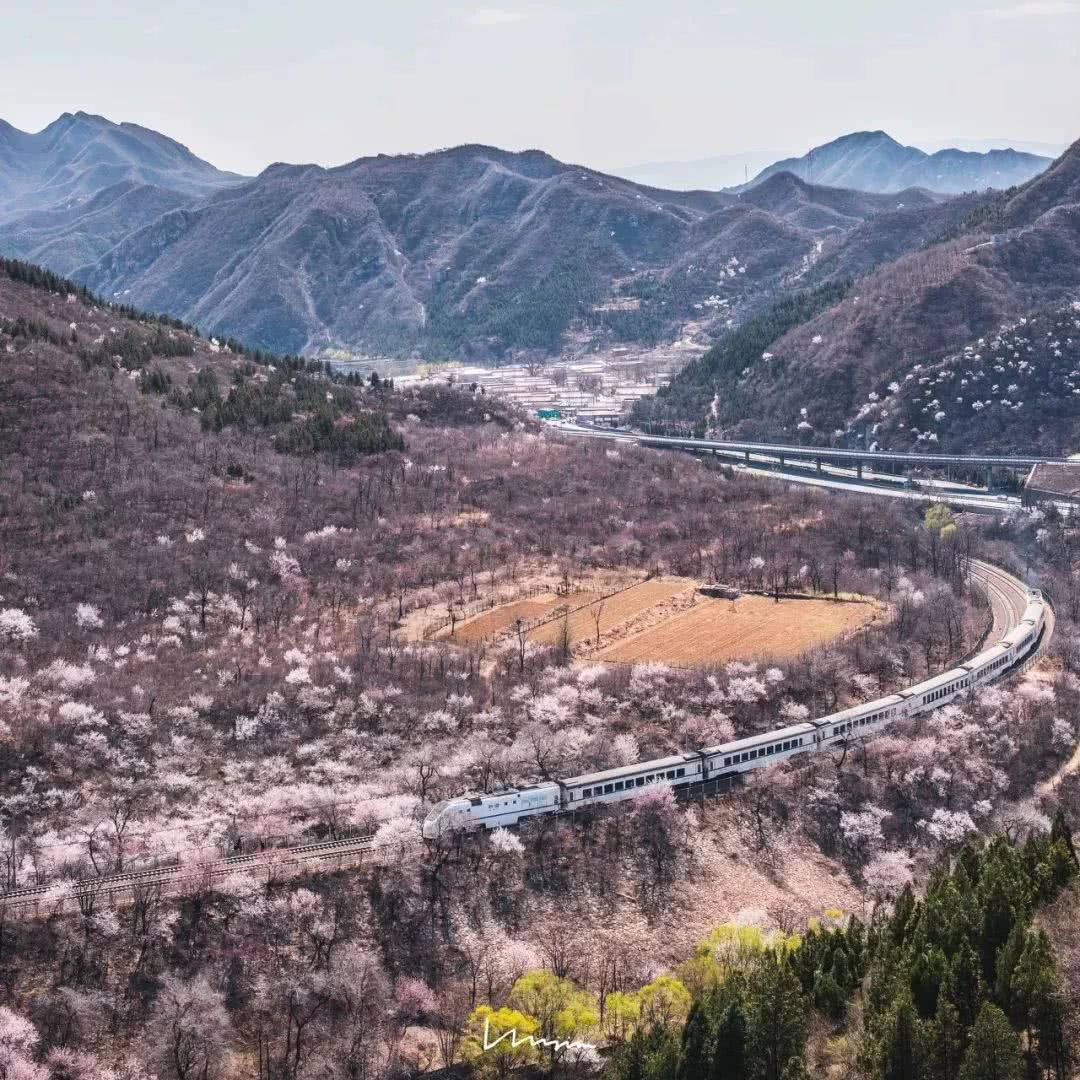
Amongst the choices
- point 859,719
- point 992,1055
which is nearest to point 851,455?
point 859,719

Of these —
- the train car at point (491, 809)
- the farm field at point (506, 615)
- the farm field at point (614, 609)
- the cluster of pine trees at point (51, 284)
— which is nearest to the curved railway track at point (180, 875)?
the train car at point (491, 809)

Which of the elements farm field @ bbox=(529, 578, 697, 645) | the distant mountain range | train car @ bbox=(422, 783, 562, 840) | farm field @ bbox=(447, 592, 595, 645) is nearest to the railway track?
train car @ bbox=(422, 783, 562, 840)

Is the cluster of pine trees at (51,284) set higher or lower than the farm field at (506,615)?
higher

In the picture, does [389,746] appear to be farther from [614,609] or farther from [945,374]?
[945,374]

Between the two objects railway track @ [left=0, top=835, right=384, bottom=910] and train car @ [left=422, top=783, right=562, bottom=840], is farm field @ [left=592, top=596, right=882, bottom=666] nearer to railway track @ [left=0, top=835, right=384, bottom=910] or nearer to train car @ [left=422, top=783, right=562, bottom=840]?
train car @ [left=422, top=783, right=562, bottom=840]

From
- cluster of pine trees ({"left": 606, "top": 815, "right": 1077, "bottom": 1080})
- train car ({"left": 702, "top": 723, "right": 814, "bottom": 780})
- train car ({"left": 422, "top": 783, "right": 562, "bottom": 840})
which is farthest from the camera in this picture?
train car ({"left": 702, "top": 723, "right": 814, "bottom": 780})

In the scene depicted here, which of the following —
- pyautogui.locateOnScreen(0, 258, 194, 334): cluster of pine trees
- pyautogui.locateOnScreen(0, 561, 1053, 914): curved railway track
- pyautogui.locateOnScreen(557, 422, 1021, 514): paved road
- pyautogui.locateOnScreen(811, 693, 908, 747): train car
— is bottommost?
pyautogui.locateOnScreen(0, 561, 1053, 914): curved railway track

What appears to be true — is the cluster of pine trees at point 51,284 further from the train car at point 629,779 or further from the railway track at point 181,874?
the train car at point 629,779
